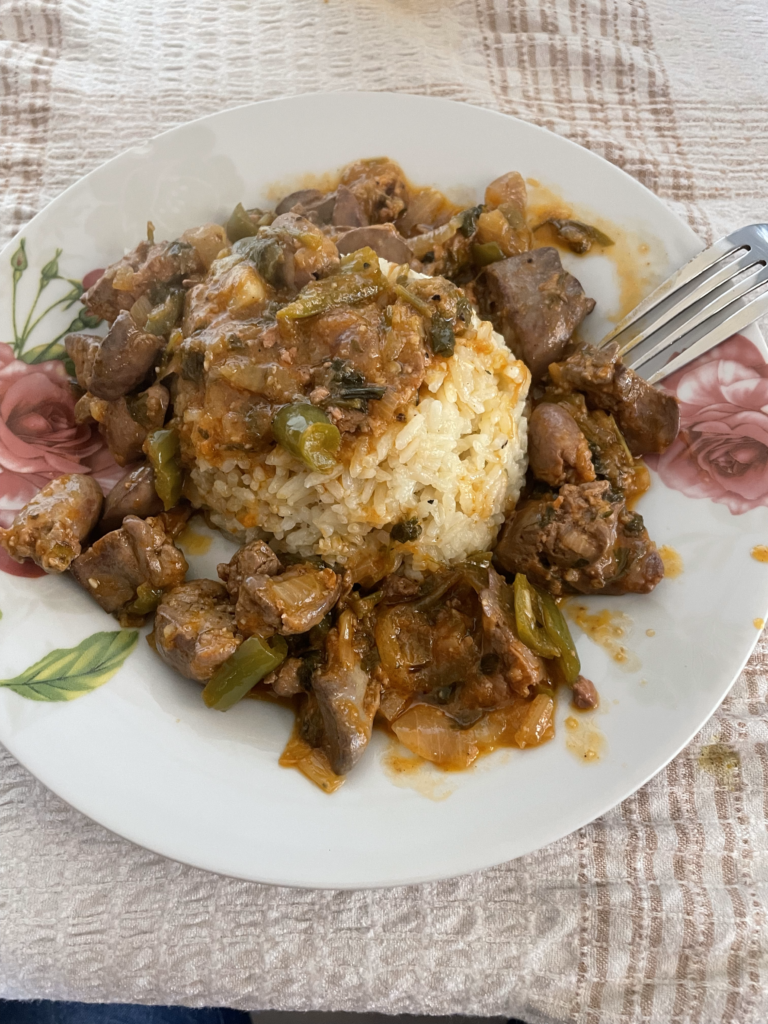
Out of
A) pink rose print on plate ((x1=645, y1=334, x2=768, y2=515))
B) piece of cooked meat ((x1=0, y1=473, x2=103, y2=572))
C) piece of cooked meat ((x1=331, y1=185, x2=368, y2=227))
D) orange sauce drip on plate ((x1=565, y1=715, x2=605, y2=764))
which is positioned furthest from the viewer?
piece of cooked meat ((x1=331, y1=185, x2=368, y2=227))

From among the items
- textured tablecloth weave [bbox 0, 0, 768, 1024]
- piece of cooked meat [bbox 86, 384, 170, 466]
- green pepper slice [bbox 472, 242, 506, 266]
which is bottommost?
textured tablecloth weave [bbox 0, 0, 768, 1024]

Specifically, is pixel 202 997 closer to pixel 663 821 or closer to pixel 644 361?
pixel 663 821

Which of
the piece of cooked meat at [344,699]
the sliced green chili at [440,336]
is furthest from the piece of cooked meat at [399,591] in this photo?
the sliced green chili at [440,336]

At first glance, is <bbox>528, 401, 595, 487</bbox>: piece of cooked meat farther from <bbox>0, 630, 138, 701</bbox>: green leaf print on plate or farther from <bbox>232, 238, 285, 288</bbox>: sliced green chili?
<bbox>0, 630, 138, 701</bbox>: green leaf print on plate

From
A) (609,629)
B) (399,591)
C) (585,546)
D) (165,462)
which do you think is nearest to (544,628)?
(609,629)

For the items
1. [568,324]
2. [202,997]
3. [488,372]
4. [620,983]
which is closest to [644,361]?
[568,324]

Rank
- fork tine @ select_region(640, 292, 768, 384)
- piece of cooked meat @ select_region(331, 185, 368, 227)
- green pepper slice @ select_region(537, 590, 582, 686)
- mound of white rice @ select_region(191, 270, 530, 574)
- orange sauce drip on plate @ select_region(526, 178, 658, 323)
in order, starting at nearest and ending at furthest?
green pepper slice @ select_region(537, 590, 582, 686) → mound of white rice @ select_region(191, 270, 530, 574) → fork tine @ select_region(640, 292, 768, 384) → orange sauce drip on plate @ select_region(526, 178, 658, 323) → piece of cooked meat @ select_region(331, 185, 368, 227)

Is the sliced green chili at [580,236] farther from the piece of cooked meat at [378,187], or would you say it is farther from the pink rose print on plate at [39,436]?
the pink rose print on plate at [39,436]

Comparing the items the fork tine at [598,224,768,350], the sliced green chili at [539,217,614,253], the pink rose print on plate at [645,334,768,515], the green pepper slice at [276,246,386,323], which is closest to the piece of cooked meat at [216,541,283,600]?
the green pepper slice at [276,246,386,323]
